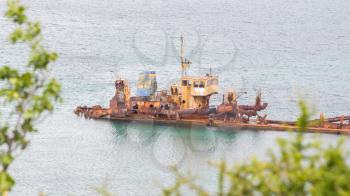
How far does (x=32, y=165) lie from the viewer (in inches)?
1992

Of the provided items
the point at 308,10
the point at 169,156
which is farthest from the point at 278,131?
the point at 308,10

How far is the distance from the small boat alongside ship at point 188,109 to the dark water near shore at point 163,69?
0.64 m

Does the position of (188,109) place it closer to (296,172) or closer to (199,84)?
(199,84)

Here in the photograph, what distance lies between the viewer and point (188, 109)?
60844mm

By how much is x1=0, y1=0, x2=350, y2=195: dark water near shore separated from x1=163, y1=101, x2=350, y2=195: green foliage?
2.90ft

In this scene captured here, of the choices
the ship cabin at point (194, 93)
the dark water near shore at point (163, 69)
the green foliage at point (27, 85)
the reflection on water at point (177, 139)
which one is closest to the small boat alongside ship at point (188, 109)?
the ship cabin at point (194, 93)

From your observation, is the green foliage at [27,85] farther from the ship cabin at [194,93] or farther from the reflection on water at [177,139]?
the ship cabin at [194,93]

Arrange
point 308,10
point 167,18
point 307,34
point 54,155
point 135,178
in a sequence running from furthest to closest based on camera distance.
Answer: point 308,10, point 167,18, point 307,34, point 54,155, point 135,178

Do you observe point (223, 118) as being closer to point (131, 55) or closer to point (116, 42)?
point (131, 55)

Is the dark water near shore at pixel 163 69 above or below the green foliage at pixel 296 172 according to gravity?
below

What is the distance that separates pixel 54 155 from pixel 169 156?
5758 millimetres

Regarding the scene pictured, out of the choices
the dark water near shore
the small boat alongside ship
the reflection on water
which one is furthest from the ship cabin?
the dark water near shore

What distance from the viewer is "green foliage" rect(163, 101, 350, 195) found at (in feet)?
47.1

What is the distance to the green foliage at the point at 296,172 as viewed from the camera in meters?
14.4
